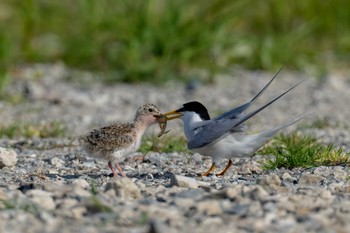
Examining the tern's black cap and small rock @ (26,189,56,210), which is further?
the tern's black cap

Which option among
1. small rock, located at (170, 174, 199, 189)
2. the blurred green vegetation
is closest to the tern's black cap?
small rock, located at (170, 174, 199, 189)

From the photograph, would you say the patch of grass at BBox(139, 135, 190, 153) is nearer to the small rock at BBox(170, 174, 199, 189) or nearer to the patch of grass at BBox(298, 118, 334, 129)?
the patch of grass at BBox(298, 118, 334, 129)

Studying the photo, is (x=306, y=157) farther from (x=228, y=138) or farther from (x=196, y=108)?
(x=196, y=108)

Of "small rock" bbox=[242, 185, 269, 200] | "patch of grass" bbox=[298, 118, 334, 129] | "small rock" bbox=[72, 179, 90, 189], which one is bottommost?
"small rock" bbox=[242, 185, 269, 200]

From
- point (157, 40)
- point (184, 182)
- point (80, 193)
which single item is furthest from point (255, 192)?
point (157, 40)

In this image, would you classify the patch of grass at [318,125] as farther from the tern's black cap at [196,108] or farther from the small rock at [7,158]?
the small rock at [7,158]

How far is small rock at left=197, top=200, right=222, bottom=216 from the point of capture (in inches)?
166

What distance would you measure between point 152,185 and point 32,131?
9.35 ft

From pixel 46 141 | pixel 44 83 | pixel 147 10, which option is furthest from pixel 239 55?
pixel 46 141

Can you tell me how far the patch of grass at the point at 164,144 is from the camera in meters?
6.95

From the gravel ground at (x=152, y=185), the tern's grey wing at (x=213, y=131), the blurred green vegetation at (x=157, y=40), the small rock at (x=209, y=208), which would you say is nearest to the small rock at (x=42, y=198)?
the gravel ground at (x=152, y=185)

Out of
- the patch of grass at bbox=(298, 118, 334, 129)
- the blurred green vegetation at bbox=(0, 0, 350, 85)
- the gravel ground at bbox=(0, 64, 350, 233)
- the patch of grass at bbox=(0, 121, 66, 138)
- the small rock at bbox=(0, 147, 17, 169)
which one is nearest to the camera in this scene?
the gravel ground at bbox=(0, 64, 350, 233)

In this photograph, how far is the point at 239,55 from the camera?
38.0 ft

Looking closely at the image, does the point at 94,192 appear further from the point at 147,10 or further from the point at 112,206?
the point at 147,10
